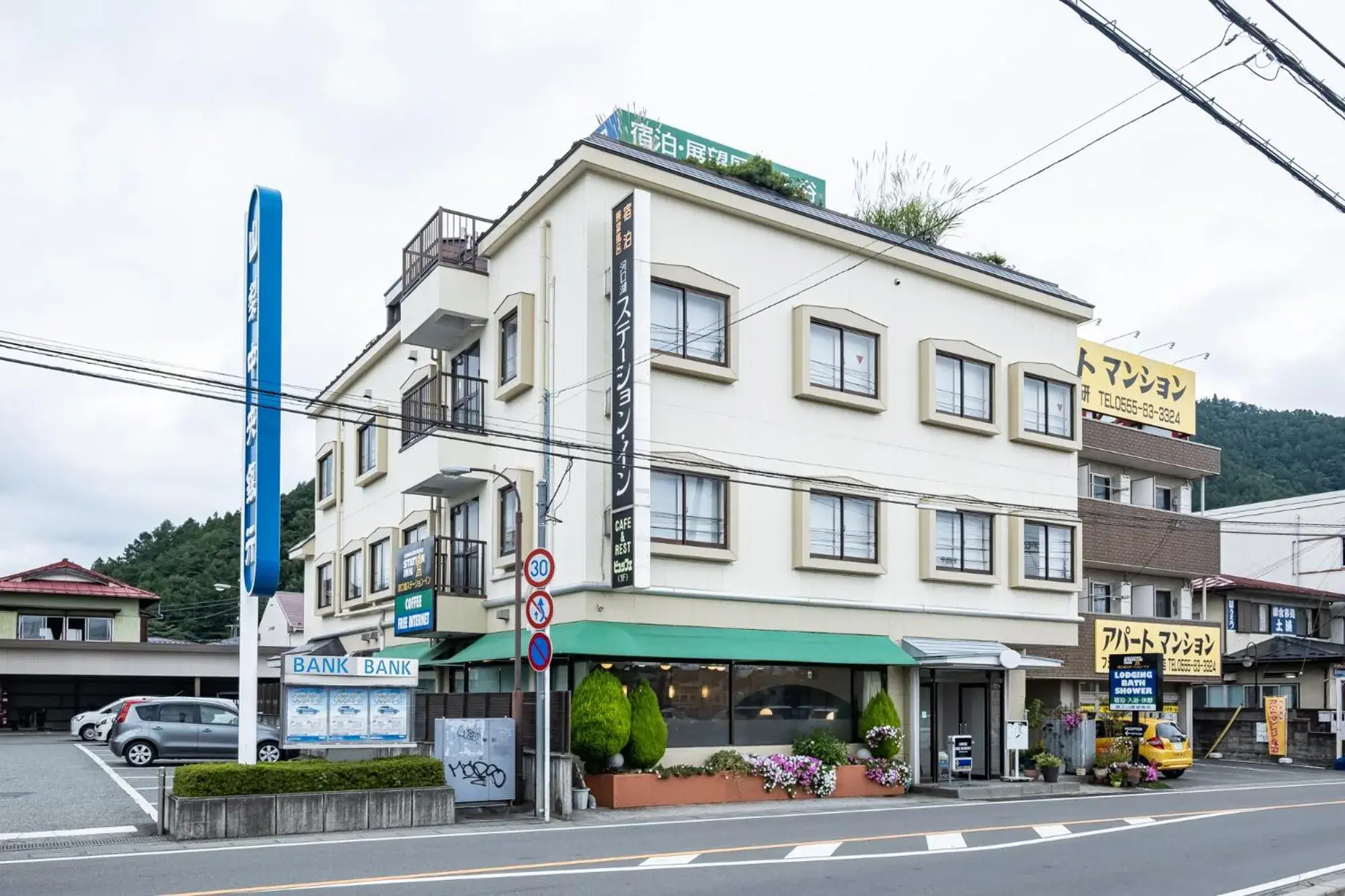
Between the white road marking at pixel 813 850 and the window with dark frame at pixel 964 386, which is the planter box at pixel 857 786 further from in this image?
the window with dark frame at pixel 964 386

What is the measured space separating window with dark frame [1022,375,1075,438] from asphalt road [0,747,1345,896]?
10998mm

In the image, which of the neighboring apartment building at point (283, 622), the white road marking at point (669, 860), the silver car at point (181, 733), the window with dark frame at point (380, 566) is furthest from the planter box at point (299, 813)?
the neighboring apartment building at point (283, 622)

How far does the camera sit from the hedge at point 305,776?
1628 centimetres

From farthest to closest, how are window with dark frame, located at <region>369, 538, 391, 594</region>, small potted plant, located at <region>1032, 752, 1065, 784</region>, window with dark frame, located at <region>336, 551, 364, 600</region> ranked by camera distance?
window with dark frame, located at <region>336, 551, 364, 600</region> → window with dark frame, located at <region>369, 538, 391, 594</region> → small potted plant, located at <region>1032, 752, 1065, 784</region>

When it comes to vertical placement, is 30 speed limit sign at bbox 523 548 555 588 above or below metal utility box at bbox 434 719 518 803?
above

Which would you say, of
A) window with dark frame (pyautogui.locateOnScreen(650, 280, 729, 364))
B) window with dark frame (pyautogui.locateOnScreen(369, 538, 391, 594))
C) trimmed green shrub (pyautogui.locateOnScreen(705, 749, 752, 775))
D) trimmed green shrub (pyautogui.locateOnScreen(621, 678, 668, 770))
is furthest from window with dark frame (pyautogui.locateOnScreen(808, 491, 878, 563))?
window with dark frame (pyautogui.locateOnScreen(369, 538, 391, 594))

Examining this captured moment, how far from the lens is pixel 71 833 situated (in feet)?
54.6

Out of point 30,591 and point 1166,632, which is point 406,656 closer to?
point 1166,632

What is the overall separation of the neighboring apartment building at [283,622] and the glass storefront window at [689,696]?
40.7m

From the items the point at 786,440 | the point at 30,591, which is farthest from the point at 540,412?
the point at 30,591

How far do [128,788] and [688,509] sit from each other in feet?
37.1

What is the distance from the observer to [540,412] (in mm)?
24438

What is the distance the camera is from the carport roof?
52.1 meters

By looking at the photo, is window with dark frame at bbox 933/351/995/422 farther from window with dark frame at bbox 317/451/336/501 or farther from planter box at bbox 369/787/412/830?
window with dark frame at bbox 317/451/336/501
